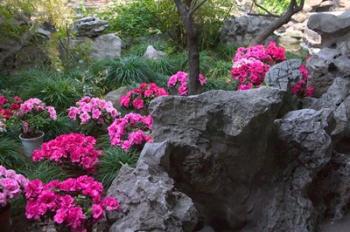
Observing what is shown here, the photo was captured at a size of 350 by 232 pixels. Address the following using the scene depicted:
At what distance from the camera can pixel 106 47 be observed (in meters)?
8.03

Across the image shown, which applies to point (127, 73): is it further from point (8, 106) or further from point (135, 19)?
point (135, 19)

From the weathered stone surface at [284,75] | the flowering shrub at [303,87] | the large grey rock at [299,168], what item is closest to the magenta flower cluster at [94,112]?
the weathered stone surface at [284,75]

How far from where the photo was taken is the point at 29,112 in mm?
4949

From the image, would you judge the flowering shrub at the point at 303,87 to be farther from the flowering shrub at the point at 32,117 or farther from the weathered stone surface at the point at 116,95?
the flowering shrub at the point at 32,117

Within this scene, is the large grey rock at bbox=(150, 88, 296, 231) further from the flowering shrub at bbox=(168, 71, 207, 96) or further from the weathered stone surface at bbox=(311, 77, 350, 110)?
the flowering shrub at bbox=(168, 71, 207, 96)

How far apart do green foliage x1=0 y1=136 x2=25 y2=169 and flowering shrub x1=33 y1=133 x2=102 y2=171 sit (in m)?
0.56

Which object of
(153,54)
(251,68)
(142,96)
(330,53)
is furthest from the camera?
(153,54)

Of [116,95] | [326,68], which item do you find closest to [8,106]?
[116,95]

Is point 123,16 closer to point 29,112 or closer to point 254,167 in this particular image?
point 29,112

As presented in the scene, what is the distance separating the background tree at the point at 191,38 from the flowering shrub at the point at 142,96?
0.45 m

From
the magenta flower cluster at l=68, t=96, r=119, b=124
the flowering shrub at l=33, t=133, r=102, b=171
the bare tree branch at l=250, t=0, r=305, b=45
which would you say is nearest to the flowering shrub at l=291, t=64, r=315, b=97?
the bare tree branch at l=250, t=0, r=305, b=45

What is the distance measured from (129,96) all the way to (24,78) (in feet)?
6.34

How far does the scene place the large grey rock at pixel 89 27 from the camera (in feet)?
26.9

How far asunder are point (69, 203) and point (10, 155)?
177 centimetres
